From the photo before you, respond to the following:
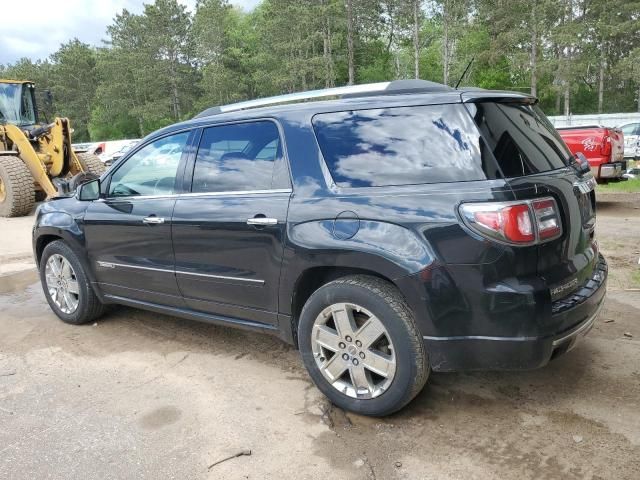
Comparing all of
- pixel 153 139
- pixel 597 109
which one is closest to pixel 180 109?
pixel 597 109

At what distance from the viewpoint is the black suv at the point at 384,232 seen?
2619 mm

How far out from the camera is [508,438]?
2789 millimetres

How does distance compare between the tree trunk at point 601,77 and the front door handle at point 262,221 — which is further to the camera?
the tree trunk at point 601,77

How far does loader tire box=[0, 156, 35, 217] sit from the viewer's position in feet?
38.2

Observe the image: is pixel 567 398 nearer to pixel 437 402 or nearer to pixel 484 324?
pixel 437 402

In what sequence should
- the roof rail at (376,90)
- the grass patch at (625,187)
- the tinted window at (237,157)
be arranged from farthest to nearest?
1. the grass patch at (625,187)
2. the tinted window at (237,157)
3. the roof rail at (376,90)

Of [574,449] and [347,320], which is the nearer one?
[574,449]

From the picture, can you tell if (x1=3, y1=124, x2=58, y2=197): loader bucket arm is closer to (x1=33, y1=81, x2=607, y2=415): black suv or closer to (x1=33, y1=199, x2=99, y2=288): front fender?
(x1=33, y1=199, x2=99, y2=288): front fender

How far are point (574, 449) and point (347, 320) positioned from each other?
1.29 m

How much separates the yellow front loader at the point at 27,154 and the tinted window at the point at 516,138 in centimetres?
1106

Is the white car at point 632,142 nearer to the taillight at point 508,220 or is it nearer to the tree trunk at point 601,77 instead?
the taillight at point 508,220

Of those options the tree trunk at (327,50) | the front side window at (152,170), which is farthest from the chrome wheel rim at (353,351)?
the tree trunk at (327,50)

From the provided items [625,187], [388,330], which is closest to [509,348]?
[388,330]

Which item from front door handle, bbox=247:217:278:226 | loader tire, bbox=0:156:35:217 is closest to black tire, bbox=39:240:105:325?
front door handle, bbox=247:217:278:226
